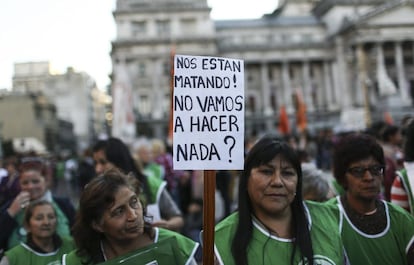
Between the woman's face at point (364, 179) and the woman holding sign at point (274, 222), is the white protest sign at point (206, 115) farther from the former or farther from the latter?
the woman's face at point (364, 179)

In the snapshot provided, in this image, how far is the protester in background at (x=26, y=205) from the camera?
13.6 ft

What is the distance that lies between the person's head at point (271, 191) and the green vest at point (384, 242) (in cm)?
39

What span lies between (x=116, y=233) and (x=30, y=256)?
3.78ft

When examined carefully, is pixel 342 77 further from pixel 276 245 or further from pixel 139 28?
pixel 276 245

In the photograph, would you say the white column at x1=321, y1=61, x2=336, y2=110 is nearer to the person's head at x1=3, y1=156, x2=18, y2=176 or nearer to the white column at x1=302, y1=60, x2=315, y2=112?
the white column at x1=302, y1=60, x2=315, y2=112

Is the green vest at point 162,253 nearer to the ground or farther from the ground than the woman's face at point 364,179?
nearer to the ground

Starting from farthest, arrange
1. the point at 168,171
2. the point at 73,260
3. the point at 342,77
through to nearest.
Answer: the point at 342,77
the point at 168,171
the point at 73,260

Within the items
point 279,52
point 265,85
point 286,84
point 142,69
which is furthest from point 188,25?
point 286,84

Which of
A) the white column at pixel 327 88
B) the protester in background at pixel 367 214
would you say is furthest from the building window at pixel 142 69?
the protester in background at pixel 367 214

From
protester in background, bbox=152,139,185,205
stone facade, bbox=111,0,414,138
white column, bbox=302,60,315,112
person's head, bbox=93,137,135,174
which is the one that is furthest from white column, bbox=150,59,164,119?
person's head, bbox=93,137,135,174

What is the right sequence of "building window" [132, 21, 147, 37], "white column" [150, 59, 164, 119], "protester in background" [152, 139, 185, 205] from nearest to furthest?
1. "protester in background" [152, 139, 185, 205]
2. "white column" [150, 59, 164, 119]
3. "building window" [132, 21, 147, 37]

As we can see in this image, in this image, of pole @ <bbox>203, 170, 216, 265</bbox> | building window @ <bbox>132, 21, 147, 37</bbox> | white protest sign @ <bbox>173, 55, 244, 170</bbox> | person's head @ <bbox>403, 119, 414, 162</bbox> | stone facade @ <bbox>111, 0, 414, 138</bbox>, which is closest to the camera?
pole @ <bbox>203, 170, 216, 265</bbox>

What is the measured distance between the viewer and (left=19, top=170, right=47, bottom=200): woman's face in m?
4.58

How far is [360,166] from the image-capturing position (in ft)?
10.6
